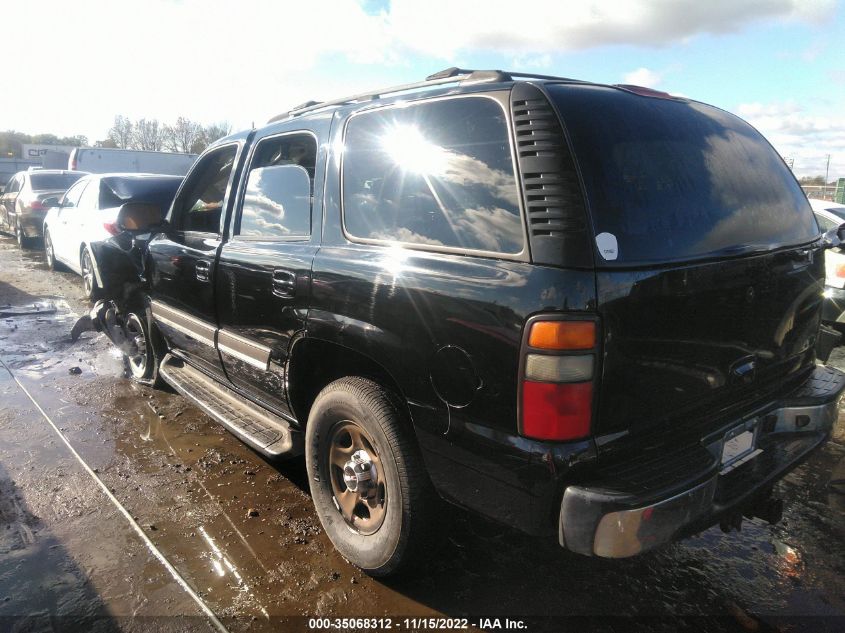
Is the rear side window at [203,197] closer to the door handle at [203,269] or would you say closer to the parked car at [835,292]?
the door handle at [203,269]

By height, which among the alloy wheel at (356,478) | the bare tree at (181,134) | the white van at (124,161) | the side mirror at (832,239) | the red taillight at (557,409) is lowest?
the alloy wheel at (356,478)

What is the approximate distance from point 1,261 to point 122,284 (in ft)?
30.4

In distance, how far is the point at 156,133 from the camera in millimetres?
70938

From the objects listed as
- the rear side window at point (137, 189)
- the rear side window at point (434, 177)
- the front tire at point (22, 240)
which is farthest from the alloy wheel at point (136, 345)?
the front tire at point (22, 240)

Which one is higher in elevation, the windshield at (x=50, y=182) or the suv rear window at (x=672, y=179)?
the windshield at (x=50, y=182)

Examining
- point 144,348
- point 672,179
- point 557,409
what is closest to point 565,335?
point 557,409

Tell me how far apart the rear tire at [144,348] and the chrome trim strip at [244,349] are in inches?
59.6

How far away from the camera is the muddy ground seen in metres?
2.45

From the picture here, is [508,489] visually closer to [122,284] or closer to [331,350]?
[331,350]

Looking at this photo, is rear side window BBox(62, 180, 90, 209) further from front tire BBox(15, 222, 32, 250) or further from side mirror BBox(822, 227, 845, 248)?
side mirror BBox(822, 227, 845, 248)

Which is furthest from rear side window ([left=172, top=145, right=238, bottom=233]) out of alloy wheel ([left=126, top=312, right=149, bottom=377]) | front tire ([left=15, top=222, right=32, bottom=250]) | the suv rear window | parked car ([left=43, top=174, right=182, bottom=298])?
front tire ([left=15, top=222, right=32, bottom=250])

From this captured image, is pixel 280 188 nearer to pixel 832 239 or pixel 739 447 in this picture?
pixel 739 447

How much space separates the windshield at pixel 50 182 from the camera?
43.4ft

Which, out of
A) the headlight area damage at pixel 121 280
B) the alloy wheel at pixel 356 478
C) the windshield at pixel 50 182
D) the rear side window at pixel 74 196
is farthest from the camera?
the windshield at pixel 50 182
